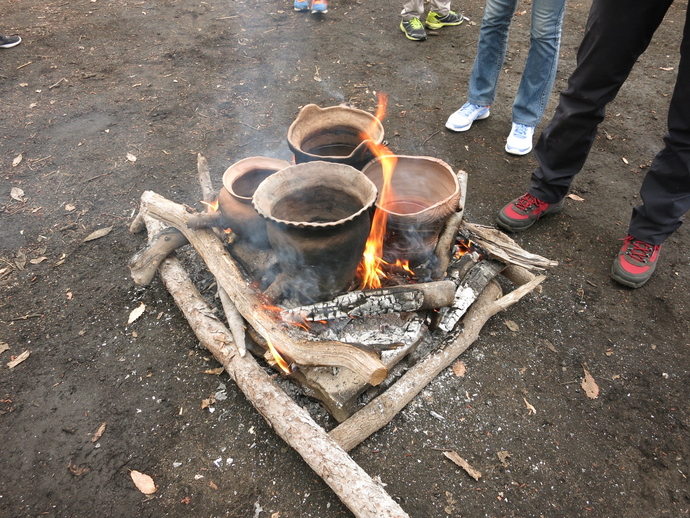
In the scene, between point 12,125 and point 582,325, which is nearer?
point 582,325

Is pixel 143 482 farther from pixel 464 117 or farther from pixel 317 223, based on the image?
pixel 464 117

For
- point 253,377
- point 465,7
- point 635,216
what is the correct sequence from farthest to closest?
point 465,7 < point 635,216 < point 253,377

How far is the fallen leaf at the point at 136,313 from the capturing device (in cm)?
300

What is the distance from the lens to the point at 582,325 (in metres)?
2.97

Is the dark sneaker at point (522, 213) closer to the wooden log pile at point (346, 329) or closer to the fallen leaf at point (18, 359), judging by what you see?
the wooden log pile at point (346, 329)

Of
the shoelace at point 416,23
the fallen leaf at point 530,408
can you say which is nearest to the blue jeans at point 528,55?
the shoelace at point 416,23

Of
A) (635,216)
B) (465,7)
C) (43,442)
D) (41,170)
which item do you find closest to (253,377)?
(43,442)

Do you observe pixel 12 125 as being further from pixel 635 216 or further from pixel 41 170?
pixel 635 216

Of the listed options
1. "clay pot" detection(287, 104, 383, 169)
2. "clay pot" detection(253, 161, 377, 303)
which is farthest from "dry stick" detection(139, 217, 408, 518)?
"clay pot" detection(287, 104, 383, 169)

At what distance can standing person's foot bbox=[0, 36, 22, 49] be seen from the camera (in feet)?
19.9

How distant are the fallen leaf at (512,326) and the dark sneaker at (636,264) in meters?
0.93

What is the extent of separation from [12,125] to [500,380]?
5550 mm

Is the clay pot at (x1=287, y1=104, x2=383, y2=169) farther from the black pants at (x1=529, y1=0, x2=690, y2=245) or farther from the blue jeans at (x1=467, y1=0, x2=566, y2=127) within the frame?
the blue jeans at (x1=467, y1=0, x2=566, y2=127)

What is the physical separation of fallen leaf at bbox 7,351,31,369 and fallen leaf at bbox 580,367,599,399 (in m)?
3.51
